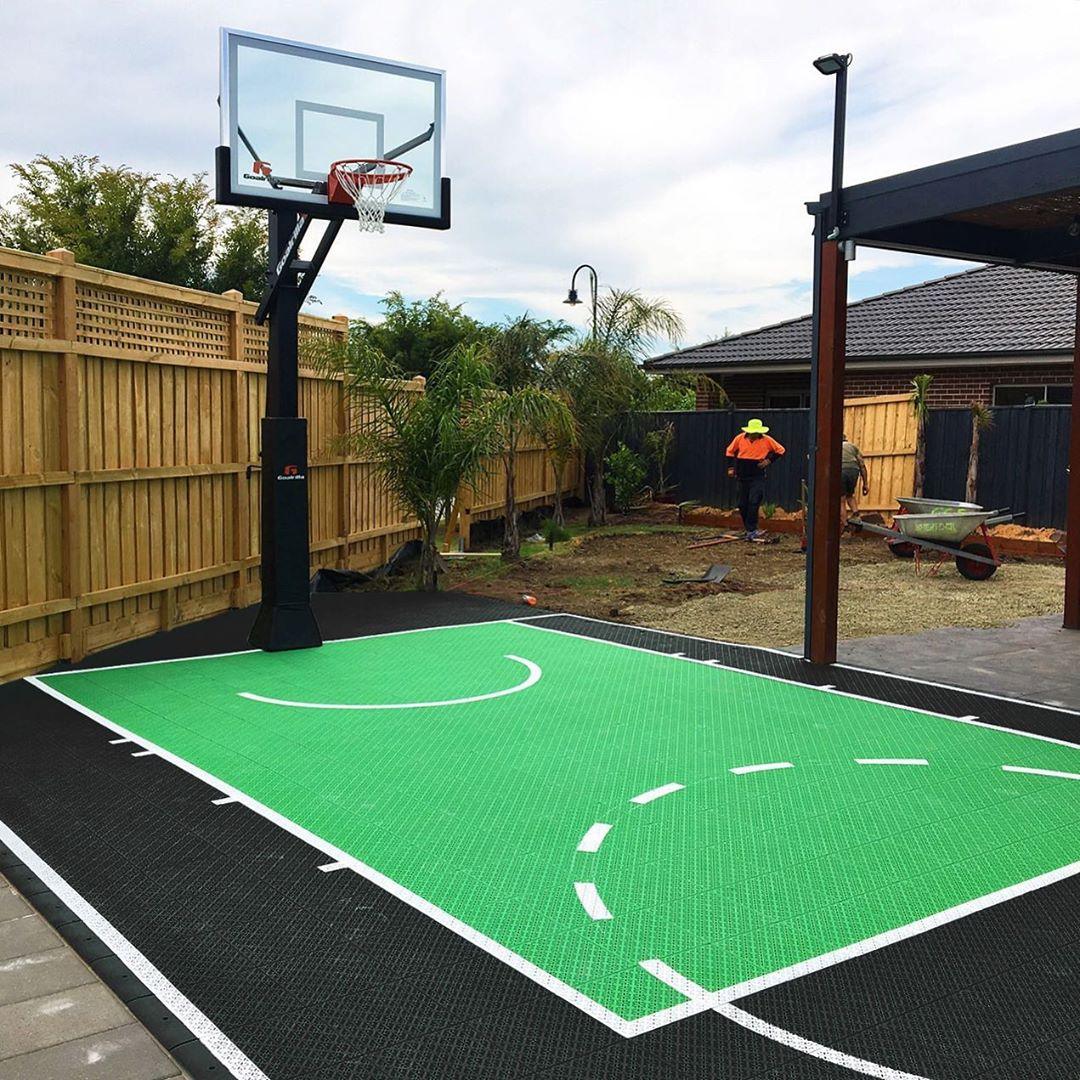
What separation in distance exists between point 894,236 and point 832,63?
123 centimetres

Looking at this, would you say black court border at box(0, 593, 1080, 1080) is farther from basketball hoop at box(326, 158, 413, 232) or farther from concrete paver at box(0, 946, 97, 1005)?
basketball hoop at box(326, 158, 413, 232)

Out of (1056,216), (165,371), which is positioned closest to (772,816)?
(1056,216)

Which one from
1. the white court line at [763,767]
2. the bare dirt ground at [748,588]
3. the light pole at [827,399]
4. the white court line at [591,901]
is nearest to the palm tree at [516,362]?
the bare dirt ground at [748,588]

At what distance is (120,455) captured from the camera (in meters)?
8.07

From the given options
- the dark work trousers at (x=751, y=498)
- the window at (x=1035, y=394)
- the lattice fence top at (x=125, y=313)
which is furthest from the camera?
the window at (x=1035, y=394)

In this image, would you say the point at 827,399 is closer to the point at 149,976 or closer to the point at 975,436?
the point at 149,976

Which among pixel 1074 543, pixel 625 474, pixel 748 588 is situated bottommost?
pixel 748 588

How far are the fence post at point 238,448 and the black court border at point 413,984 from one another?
5037mm

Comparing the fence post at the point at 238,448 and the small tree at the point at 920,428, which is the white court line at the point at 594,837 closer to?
the fence post at the point at 238,448

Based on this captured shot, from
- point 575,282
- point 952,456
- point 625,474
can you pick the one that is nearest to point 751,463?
point 952,456

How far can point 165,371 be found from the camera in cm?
861

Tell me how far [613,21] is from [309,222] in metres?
2.65

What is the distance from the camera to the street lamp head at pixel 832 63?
7.34 m

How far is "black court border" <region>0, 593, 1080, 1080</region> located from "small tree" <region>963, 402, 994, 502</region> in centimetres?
1186
